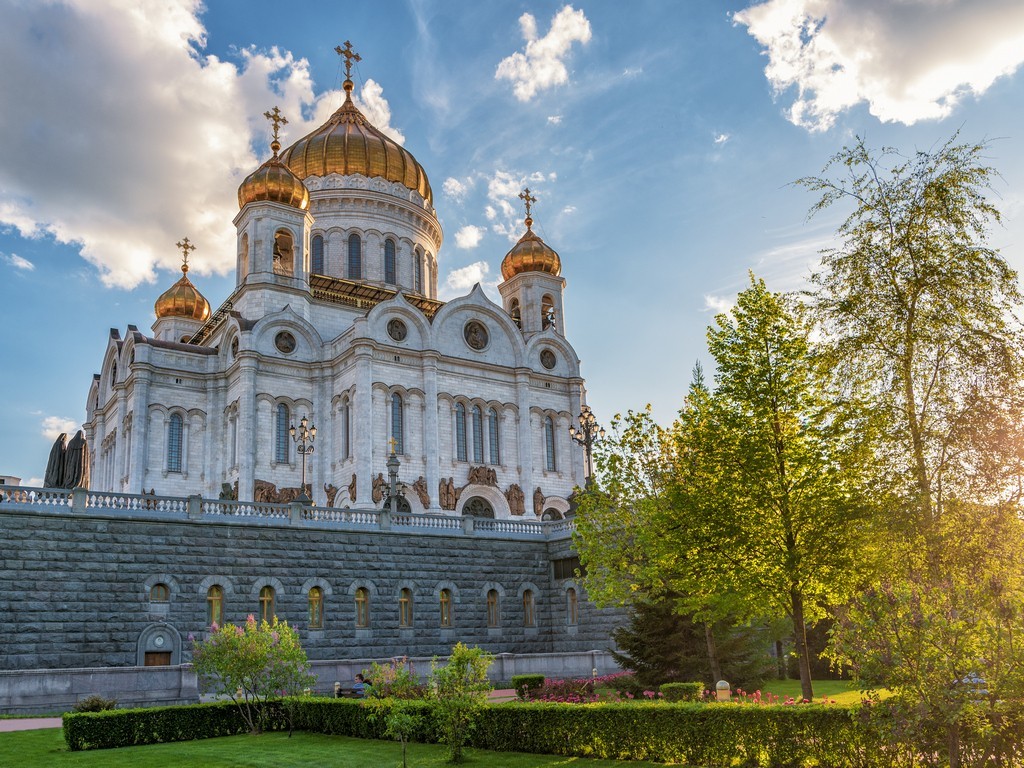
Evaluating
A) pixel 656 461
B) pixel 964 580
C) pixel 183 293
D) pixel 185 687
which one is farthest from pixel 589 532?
pixel 183 293

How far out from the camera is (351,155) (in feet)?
172

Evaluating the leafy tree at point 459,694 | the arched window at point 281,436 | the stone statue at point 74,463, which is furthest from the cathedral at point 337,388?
the leafy tree at point 459,694

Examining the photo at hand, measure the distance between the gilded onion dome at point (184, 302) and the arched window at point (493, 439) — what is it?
70.5 ft

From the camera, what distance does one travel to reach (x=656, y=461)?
26500 millimetres

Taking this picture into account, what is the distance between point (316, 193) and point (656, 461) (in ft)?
106

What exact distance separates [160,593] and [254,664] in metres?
10.5

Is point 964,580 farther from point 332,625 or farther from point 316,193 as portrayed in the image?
point 316,193

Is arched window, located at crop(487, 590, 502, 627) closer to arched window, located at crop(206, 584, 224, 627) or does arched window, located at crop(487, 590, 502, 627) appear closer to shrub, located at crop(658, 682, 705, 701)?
arched window, located at crop(206, 584, 224, 627)

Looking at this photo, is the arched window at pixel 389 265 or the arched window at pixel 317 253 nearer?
the arched window at pixel 317 253

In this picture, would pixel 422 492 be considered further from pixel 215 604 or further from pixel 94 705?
pixel 94 705

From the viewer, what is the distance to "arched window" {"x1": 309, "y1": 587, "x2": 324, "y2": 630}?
29406 millimetres

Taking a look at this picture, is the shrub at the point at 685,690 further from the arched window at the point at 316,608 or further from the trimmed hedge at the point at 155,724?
the arched window at the point at 316,608

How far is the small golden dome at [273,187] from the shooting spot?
4547cm

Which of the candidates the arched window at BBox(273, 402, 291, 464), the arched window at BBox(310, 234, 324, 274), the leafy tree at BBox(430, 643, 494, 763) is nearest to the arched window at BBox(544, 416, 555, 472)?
the arched window at BBox(273, 402, 291, 464)
